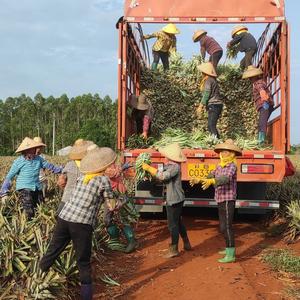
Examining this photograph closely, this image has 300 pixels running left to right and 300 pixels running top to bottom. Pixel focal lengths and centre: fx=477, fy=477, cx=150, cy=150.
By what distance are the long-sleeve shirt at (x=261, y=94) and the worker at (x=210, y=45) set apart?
1.00m

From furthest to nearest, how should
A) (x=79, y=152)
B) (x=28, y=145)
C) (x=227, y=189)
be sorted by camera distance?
(x=28, y=145) < (x=227, y=189) < (x=79, y=152)

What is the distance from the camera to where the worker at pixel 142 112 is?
7953 mm

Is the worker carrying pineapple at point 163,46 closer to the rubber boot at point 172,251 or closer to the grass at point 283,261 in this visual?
the rubber boot at point 172,251

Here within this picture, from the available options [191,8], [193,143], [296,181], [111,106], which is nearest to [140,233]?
[193,143]

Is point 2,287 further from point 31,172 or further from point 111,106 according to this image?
point 111,106

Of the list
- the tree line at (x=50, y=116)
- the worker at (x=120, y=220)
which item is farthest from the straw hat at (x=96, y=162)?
the tree line at (x=50, y=116)

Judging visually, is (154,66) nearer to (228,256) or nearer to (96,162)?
(228,256)

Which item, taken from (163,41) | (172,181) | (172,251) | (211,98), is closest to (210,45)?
(163,41)

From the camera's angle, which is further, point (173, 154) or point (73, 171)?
point (173, 154)

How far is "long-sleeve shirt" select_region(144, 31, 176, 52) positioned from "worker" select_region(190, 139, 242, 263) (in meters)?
4.28

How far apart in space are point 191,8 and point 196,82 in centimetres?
180

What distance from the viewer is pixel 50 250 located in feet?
14.2

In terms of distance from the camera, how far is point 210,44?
883 cm

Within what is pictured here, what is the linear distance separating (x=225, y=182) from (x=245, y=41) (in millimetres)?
4027
